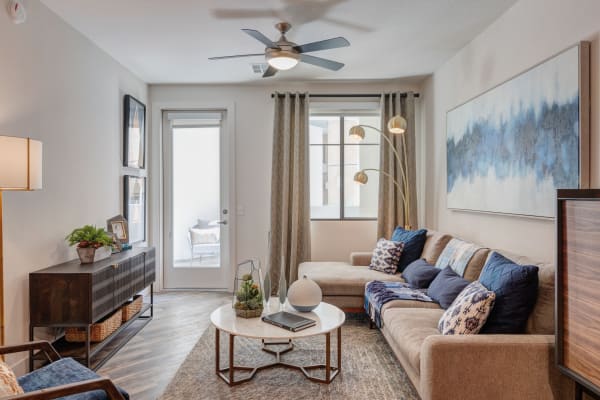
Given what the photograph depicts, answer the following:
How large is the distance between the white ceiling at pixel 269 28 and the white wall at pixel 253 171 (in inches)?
24.4

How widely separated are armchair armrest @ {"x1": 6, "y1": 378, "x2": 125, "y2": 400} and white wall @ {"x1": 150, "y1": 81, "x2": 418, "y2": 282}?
11.4 ft

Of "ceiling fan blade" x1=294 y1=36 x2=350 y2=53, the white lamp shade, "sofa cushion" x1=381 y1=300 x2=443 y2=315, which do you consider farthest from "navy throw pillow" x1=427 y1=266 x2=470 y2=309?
the white lamp shade

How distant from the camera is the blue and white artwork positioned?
2309 mm

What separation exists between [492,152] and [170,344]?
10.2 feet

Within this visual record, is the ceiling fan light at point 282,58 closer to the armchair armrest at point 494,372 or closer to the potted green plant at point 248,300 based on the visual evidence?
the potted green plant at point 248,300

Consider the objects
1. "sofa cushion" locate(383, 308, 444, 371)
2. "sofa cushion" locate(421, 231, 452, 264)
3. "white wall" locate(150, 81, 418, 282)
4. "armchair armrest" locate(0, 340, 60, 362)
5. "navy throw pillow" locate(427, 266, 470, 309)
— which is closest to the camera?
"armchair armrest" locate(0, 340, 60, 362)

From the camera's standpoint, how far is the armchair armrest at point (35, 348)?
1.86 m

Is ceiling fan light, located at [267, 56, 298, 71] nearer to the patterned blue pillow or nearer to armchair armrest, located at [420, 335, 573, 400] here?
the patterned blue pillow

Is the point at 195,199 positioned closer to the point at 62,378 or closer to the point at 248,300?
the point at 248,300

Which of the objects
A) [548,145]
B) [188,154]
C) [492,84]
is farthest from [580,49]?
[188,154]

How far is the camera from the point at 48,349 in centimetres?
197

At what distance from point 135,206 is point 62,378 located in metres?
3.05

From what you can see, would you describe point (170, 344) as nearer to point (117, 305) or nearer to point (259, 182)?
point (117, 305)

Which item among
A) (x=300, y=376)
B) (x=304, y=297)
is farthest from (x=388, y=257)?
(x=300, y=376)
